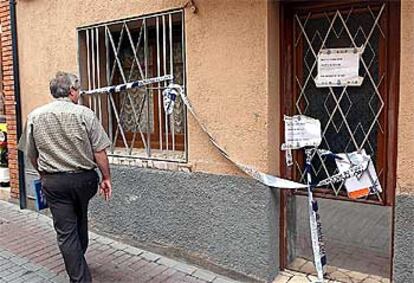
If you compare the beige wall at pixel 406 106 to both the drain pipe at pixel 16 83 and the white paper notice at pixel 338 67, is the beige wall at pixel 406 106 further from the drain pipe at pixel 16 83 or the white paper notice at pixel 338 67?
the drain pipe at pixel 16 83

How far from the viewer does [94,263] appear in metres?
4.39

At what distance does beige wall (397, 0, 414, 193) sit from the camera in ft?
9.74

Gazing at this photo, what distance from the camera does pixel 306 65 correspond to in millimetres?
3639

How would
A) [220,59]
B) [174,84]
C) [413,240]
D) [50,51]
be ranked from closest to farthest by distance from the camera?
[413,240] → [220,59] → [174,84] → [50,51]

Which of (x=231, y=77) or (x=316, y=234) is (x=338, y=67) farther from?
(x=316, y=234)

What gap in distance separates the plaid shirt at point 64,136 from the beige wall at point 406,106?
226 centimetres

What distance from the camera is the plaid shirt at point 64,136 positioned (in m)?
3.54

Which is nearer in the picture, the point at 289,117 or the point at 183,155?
the point at 289,117

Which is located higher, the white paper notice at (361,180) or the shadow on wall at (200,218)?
the white paper notice at (361,180)

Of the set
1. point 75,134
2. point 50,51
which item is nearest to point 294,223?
point 75,134

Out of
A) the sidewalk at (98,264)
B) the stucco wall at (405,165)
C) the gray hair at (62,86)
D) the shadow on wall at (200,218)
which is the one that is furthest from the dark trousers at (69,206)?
the stucco wall at (405,165)

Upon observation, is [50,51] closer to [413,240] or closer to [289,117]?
[289,117]

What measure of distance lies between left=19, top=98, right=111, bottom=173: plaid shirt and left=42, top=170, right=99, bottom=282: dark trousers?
0.08 m

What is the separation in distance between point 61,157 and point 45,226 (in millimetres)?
2313
